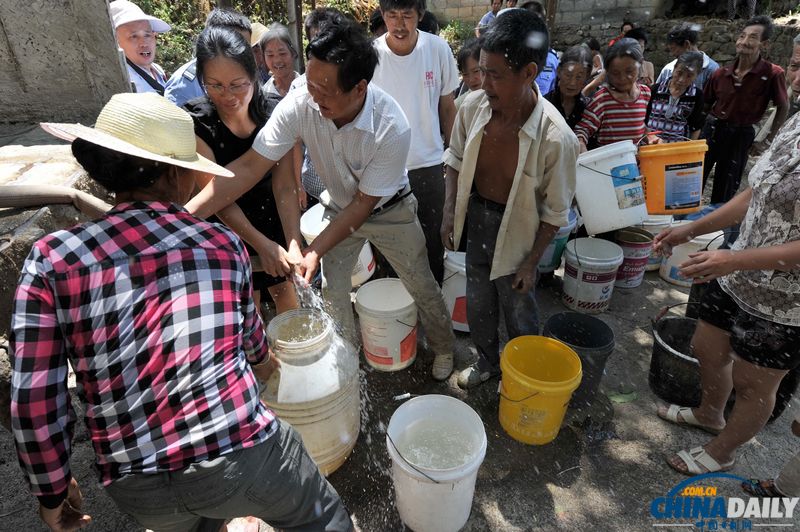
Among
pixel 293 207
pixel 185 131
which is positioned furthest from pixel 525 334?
pixel 185 131

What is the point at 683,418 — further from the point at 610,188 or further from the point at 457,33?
the point at 457,33

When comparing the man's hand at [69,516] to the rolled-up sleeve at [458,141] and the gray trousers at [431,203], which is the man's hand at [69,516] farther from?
the gray trousers at [431,203]

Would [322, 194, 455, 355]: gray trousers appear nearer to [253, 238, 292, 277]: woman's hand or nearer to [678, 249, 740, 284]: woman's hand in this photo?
[253, 238, 292, 277]: woman's hand

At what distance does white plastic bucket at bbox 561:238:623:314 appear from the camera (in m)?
3.76

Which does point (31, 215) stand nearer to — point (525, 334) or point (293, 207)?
point (293, 207)

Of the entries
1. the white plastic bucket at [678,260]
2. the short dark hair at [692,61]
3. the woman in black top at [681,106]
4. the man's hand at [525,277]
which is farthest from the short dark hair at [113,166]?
the short dark hair at [692,61]

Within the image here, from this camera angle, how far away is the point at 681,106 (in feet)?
16.1

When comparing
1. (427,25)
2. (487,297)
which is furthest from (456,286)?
(427,25)

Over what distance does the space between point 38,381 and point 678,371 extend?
3261 millimetres

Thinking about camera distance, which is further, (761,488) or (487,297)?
(487,297)

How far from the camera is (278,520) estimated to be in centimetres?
162

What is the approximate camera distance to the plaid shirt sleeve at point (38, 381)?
46.9 inches

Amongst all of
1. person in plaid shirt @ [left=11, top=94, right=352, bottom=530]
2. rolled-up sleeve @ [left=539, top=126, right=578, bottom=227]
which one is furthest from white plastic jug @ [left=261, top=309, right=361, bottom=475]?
rolled-up sleeve @ [left=539, top=126, right=578, bottom=227]

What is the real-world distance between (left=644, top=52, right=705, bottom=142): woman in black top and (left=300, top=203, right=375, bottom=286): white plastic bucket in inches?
128
